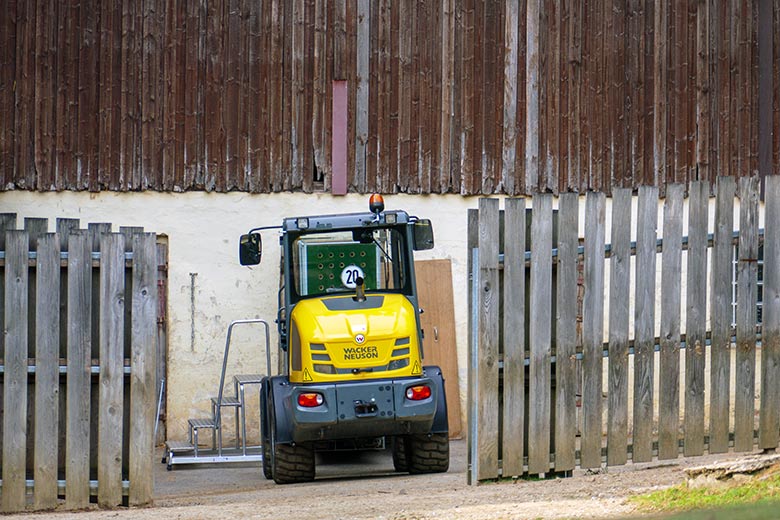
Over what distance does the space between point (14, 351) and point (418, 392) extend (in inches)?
156

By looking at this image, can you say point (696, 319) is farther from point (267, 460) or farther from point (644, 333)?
point (267, 460)

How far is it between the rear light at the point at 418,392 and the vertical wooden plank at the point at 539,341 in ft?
6.47

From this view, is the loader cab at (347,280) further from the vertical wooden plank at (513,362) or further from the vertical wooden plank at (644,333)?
the vertical wooden plank at (644,333)

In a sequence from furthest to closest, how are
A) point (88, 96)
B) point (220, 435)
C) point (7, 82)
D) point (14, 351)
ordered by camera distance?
point (88, 96)
point (7, 82)
point (220, 435)
point (14, 351)

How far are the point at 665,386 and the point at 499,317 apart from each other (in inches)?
61.1

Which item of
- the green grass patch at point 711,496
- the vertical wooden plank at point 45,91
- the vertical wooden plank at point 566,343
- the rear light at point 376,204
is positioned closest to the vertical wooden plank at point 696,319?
the vertical wooden plank at point 566,343

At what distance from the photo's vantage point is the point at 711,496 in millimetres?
8008

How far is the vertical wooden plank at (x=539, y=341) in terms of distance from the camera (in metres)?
10.2

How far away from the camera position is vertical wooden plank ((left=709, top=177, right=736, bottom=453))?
10492mm

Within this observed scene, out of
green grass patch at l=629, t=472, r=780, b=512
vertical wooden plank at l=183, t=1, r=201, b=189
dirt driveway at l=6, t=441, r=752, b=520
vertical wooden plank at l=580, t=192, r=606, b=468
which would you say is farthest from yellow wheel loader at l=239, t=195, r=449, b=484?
vertical wooden plank at l=183, t=1, r=201, b=189

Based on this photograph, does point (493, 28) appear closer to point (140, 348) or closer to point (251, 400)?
point (251, 400)

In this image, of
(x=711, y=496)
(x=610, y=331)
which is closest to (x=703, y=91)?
(x=610, y=331)

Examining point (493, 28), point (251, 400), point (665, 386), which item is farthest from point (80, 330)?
point (493, 28)

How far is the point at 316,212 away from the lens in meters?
16.9
